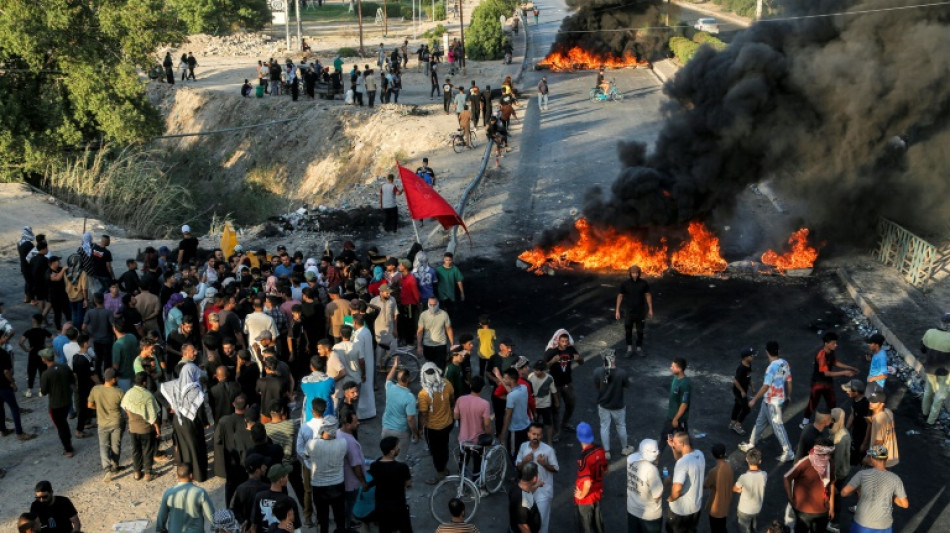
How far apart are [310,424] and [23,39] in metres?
19.4

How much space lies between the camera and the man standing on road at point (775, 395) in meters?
10.4

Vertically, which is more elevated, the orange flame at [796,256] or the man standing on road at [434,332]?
the man standing on road at [434,332]

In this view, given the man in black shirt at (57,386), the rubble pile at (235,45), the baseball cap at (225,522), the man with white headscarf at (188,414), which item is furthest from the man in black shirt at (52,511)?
the rubble pile at (235,45)

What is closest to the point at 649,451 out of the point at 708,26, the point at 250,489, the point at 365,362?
the point at 250,489

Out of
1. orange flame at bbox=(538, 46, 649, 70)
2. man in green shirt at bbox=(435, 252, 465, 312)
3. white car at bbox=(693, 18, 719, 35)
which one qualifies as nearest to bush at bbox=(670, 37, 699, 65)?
orange flame at bbox=(538, 46, 649, 70)

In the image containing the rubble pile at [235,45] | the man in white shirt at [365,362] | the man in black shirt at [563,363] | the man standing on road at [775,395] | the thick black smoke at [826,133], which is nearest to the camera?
the man standing on road at [775,395]

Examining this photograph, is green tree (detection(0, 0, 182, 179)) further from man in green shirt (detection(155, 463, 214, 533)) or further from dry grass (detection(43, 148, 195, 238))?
man in green shirt (detection(155, 463, 214, 533))

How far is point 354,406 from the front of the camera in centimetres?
1012

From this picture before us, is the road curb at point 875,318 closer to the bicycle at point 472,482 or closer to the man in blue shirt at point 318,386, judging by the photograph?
the bicycle at point 472,482

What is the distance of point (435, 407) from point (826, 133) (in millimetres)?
11375

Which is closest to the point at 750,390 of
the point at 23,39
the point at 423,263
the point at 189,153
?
the point at 423,263

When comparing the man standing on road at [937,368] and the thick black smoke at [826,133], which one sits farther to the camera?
the thick black smoke at [826,133]

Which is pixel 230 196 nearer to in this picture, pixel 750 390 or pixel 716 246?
pixel 716 246

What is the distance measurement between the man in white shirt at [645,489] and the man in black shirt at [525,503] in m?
0.88
